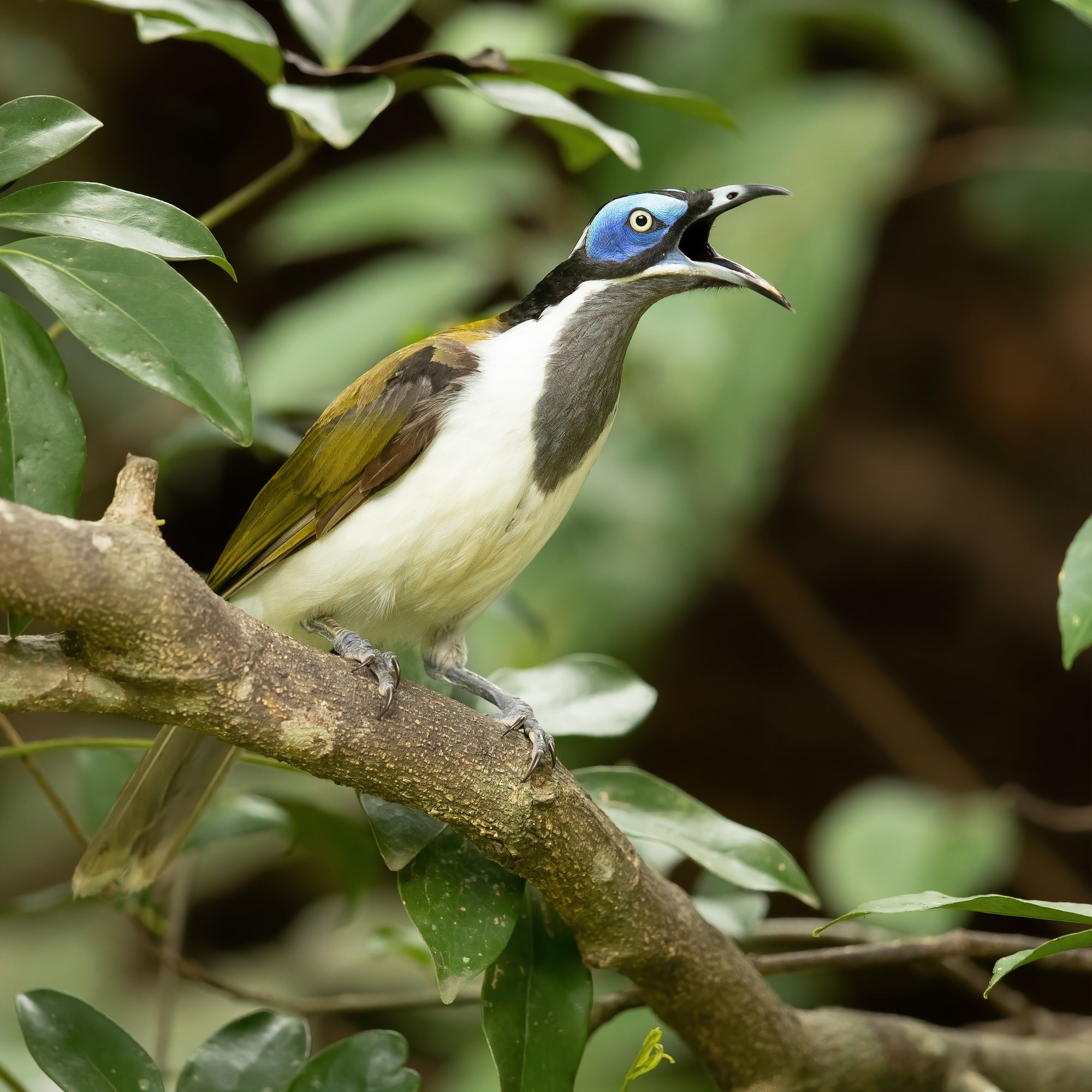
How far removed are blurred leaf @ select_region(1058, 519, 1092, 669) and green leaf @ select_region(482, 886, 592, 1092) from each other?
85 cm

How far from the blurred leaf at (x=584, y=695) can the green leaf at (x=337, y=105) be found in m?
1.00

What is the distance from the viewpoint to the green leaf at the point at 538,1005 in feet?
5.92

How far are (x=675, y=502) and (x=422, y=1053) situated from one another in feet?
7.60

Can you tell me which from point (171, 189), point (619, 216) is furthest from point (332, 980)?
point (171, 189)

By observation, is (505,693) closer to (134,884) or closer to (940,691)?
(134,884)

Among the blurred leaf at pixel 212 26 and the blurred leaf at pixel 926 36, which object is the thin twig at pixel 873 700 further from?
the blurred leaf at pixel 212 26

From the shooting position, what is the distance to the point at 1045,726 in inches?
229

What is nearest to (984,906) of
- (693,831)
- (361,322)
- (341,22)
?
(693,831)

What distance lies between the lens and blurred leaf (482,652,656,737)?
7.29 ft

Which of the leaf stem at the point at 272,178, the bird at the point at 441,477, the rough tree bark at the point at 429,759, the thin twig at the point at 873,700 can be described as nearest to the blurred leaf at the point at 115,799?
the bird at the point at 441,477

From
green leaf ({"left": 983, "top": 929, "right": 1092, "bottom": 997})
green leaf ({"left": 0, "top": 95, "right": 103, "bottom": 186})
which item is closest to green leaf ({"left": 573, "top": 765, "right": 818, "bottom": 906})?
green leaf ({"left": 983, "top": 929, "right": 1092, "bottom": 997})

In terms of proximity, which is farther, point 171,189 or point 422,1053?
point 171,189

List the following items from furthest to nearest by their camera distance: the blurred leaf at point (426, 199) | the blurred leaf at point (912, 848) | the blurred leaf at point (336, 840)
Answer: the blurred leaf at point (426, 199) → the blurred leaf at point (912, 848) → the blurred leaf at point (336, 840)

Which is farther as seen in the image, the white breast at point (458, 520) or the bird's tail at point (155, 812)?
the bird's tail at point (155, 812)
